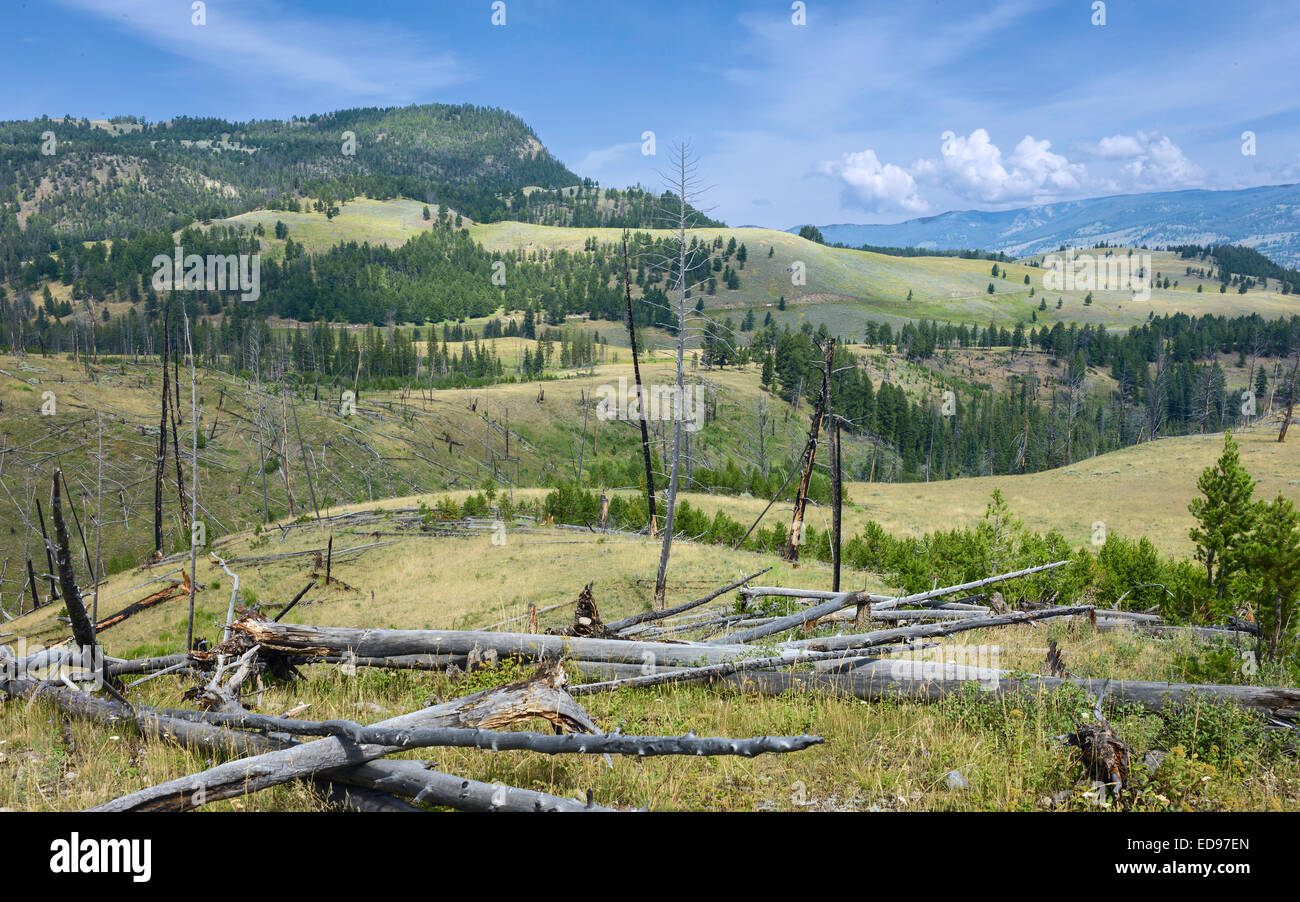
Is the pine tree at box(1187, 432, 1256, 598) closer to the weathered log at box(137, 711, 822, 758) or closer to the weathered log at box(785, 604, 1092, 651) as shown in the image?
the weathered log at box(785, 604, 1092, 651)

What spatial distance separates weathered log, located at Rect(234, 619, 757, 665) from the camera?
7.95m

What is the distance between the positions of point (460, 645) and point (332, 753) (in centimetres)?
353

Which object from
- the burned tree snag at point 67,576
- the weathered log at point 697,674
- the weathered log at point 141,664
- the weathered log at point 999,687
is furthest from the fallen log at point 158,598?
the weathered log at point 999,687

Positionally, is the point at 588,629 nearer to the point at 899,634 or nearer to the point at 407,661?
the point at 407,661

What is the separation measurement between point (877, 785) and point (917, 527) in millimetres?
50729

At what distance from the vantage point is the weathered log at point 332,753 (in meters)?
4.26

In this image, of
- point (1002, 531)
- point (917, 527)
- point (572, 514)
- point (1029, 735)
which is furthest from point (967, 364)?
point (1029, 735)

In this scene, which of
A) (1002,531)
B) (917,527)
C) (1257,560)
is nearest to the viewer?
(1257,560)

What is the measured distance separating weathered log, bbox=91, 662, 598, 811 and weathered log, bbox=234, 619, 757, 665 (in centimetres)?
224

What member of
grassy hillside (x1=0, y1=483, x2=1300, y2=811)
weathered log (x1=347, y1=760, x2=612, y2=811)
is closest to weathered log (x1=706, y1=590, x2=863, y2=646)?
grassy hillside (x1=0, y1=483, x2=1300, y2=811)

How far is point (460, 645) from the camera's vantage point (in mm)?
8062

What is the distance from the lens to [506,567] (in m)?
31.9

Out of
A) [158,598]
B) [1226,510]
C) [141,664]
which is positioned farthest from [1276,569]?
[158,598]
